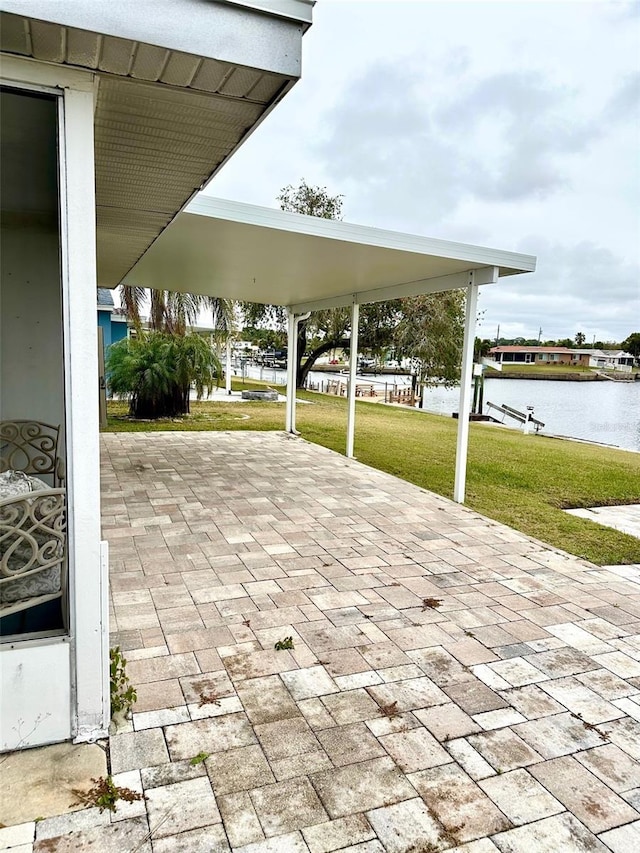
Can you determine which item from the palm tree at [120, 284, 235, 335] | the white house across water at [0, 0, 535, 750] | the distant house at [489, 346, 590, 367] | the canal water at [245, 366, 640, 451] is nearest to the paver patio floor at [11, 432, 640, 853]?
the white house across water at [0, 0, 535, 750]

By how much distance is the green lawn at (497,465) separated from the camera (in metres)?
5.33

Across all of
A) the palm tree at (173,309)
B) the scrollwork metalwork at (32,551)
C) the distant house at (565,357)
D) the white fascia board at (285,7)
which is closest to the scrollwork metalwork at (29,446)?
the scrollwork metalwork at (32,551)

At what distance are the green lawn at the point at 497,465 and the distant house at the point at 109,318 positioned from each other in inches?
87.2

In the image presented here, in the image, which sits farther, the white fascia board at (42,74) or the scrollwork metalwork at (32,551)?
the scrollwork metalwork at (32,551)

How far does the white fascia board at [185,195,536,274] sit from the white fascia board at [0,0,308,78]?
2325 mm

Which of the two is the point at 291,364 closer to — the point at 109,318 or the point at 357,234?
the point at 357,234

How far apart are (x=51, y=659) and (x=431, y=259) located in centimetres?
440

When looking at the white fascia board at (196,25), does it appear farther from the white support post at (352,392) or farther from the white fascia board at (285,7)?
the white support post at (352,392)

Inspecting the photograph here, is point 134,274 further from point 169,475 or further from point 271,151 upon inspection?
point 271,151

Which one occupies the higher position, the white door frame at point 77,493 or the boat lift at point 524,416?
the white door frame at point 77,493

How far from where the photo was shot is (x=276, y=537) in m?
4.53

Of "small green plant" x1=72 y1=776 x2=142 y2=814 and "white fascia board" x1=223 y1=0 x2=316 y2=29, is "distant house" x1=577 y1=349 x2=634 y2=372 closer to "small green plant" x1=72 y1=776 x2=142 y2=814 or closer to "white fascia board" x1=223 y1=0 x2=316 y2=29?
"white fascia board" x1=223 y1=0 x2=316 y2=29

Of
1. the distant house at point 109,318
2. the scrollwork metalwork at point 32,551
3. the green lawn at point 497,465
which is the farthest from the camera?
the distant house at point 109,318

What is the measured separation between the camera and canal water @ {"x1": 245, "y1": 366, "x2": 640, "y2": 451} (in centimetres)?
1789
